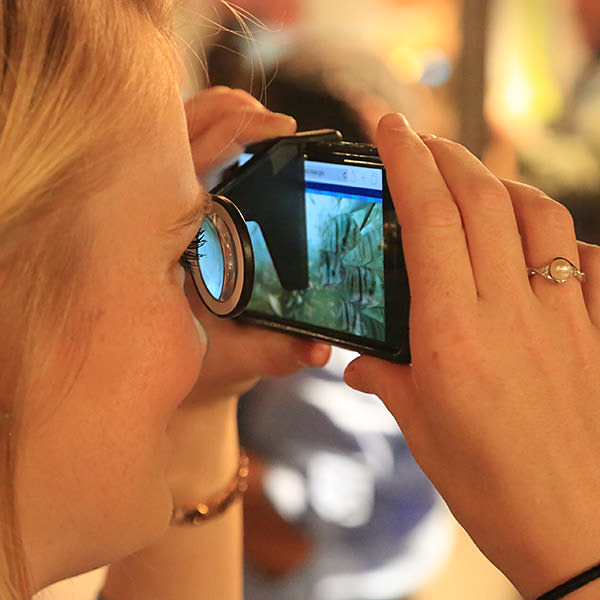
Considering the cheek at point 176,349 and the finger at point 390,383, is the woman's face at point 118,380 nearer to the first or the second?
the cheek at point 176,349

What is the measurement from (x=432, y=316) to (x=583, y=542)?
0.19 m

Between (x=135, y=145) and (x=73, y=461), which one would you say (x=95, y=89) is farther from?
(x=73, y=461)

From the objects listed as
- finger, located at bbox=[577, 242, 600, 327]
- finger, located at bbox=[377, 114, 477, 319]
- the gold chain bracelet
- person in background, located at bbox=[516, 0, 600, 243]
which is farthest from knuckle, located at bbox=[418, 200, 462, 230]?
person in background, located at bbox=[516, 0, 600, 243]

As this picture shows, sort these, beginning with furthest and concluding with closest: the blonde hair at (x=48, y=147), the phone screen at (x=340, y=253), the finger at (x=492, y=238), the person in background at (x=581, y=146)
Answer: the person in background at (x=581, y=146) < the phone screen at (x=340, y=253) < the finger at (x=492, y=238) < the blonde hair at (x=48, y=147)

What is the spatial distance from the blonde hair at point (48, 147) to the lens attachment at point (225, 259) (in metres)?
0.14

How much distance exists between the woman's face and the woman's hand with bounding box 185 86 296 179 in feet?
0.60

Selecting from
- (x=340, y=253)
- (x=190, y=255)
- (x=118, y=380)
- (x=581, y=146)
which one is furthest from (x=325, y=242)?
(x=581, y=146)

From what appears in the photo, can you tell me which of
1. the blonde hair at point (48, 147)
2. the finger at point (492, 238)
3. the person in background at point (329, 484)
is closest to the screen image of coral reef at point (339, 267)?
the finger at point (492, 238)

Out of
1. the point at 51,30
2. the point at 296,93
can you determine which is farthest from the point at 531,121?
the point at 51,30

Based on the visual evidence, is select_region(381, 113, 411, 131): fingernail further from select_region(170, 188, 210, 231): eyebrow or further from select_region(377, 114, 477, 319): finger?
select_region(170, 188, 210, 231): eyebrow

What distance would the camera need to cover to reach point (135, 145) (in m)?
0.54

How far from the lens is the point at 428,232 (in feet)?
1.88

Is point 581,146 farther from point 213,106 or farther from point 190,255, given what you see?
point 190,255

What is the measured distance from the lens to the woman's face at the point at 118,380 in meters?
0.55
